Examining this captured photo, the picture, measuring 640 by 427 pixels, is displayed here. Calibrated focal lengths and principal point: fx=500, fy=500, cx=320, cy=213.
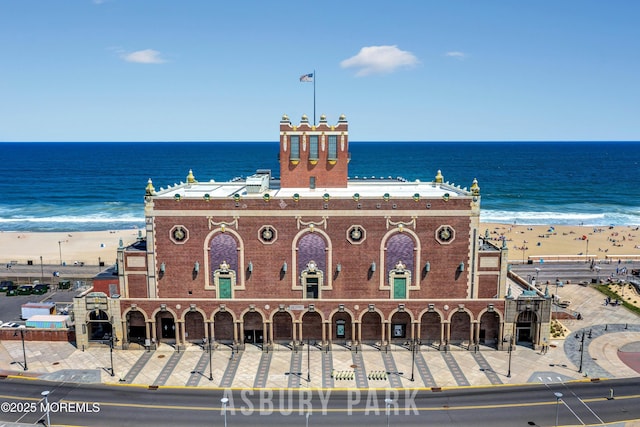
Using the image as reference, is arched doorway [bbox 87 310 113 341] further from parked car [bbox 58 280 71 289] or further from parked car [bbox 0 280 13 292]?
parked car [bbox 0 280 13 292]

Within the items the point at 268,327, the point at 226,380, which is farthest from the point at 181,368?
the point at 268,327

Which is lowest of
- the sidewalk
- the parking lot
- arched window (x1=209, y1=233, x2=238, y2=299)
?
the sidewalk

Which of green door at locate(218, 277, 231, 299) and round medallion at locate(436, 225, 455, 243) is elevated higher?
round medallion at locate(436, 225, 455, 243)

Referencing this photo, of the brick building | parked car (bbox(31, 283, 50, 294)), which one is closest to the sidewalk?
the brick building

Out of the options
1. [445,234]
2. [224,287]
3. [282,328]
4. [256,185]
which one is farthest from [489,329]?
[256,185]

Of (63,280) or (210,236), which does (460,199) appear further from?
(63,280)

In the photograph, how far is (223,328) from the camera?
65312 millimetres

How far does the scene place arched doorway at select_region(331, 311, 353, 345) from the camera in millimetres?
64812

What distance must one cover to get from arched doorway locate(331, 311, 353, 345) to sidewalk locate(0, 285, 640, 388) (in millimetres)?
1844

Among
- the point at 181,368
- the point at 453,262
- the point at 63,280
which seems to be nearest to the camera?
the point at 181,368

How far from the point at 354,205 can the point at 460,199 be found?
13.0 m

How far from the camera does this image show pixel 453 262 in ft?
206

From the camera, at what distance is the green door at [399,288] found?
6312 centimetres

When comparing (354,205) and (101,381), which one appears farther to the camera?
(354,205)
